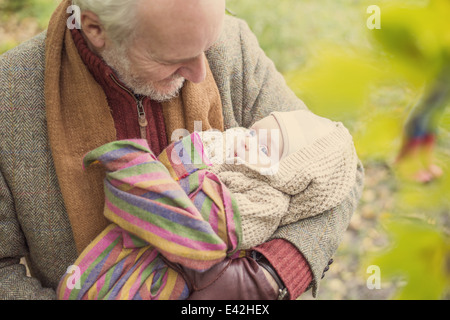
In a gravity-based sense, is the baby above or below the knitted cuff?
above

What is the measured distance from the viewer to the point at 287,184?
1453 millimetres

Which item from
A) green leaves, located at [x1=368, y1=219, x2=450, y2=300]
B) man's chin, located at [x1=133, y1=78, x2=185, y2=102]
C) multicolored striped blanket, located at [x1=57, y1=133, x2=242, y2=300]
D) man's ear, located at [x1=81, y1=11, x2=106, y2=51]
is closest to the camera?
green leaves, located at [x1=368, y1=219, x2=450, y2=300]

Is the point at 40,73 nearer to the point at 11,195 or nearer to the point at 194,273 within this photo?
the point at 11,195

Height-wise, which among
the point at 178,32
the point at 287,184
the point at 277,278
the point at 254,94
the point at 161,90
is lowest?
the point at 277,278

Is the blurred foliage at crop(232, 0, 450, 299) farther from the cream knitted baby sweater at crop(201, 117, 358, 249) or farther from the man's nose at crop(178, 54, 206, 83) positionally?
the man's nose at crop(178, 54, 206, 83)

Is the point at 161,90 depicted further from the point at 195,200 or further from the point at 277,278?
the point at 277,278

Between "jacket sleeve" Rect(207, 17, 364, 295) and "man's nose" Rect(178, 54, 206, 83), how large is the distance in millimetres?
262

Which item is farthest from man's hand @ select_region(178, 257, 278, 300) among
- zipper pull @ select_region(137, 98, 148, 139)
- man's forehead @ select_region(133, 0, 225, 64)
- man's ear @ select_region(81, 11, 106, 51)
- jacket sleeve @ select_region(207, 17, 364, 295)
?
man's ear @ select_region(81, 11, 106, 51)

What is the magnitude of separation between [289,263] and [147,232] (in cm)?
53

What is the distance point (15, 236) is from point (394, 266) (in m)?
1.39

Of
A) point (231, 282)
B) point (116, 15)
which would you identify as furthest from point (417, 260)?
point (116, 15)

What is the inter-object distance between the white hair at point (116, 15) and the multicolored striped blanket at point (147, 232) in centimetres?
37

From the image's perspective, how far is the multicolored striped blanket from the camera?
125 centimetres

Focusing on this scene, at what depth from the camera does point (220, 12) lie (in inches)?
53.7
